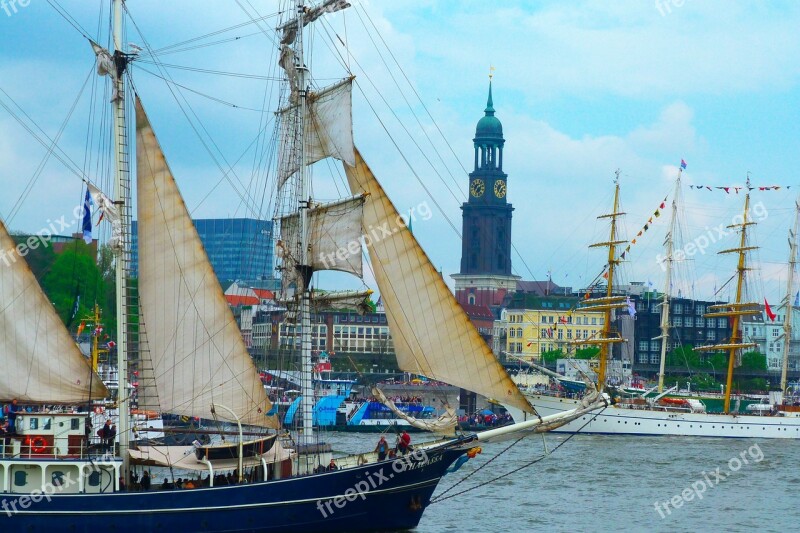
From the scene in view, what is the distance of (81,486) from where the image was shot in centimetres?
4088

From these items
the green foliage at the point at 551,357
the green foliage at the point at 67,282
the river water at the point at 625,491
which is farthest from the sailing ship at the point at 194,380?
the green foliage at the point at 551,357

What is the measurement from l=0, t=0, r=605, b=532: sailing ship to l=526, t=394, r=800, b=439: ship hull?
6641 cm

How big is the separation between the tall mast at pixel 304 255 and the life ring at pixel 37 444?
8042mm

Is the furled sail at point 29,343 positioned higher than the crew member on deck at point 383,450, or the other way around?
the furled sail at point 29,343

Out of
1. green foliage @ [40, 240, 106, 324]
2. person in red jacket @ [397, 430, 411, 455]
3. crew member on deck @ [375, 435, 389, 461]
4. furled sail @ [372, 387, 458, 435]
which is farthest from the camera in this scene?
green foliage @ [40, 240, 106, 324]

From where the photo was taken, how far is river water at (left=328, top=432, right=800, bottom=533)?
5069cm

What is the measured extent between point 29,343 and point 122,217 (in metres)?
4.63

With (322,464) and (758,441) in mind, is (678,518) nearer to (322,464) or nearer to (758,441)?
(322,464)

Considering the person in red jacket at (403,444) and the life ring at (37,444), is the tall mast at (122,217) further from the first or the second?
the person in red jacket at (403,444)

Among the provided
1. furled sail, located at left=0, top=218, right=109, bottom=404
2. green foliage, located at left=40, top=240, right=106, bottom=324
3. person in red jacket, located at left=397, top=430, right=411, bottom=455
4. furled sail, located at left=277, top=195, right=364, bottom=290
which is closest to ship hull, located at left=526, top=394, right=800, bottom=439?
green foliage, located at left=40, top=240, right=106, bottom=324

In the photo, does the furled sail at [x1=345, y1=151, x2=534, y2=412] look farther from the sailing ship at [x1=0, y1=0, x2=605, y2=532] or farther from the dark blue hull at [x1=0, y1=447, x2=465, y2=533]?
the dark blue hull at [x1=0, y1=447, x2=465, y2=533]

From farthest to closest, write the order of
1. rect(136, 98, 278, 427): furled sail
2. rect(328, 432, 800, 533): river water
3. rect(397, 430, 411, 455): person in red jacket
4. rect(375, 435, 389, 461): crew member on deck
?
rect(328, 432, 800, 533): river water < rect(397, 430, 411, 455): person in red jacket < rect(375, 435, 389, 461): crew member on deck < rect(136, 98, 278, 427): furled sail

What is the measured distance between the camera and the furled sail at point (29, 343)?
41.2 meters

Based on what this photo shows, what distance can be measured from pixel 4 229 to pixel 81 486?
769 cm
